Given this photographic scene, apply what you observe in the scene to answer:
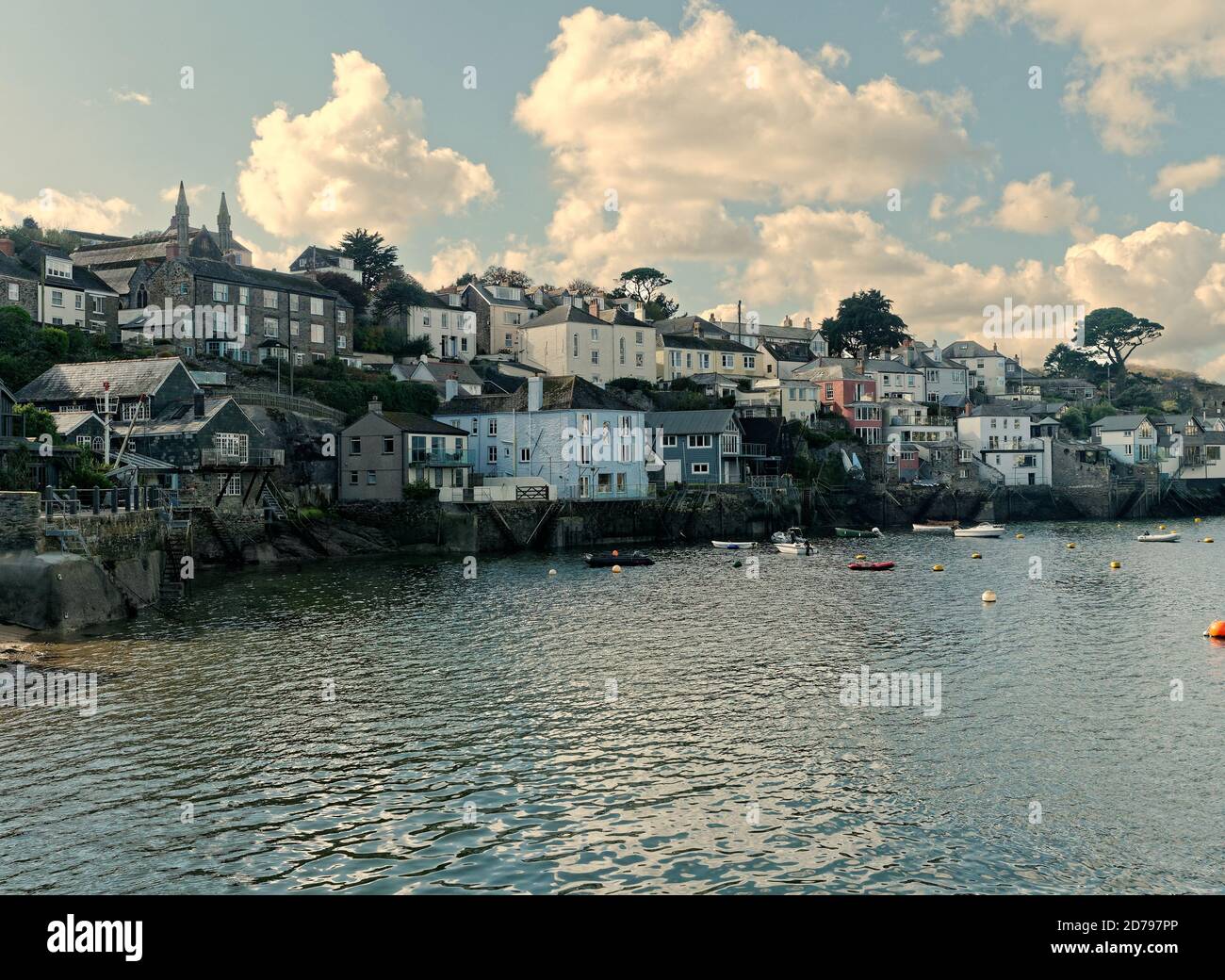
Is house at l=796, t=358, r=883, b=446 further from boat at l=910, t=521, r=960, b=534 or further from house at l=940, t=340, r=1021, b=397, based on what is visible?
house at l=940, t=340, r=1021, b=397

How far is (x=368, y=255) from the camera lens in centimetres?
13062

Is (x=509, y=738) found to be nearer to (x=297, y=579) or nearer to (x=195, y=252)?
(x=297, y=579)

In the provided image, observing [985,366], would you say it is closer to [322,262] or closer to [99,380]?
[322,262]

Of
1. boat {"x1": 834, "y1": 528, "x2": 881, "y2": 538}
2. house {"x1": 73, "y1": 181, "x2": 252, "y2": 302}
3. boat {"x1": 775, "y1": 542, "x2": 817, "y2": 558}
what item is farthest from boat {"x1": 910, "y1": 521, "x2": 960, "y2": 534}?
house {"x1": 73, "y1": 181, "x2": 252, "y2": 302}

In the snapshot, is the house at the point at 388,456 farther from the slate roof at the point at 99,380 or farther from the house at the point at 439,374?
the house at the point at 439,374

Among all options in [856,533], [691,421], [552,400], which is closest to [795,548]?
[856,533]

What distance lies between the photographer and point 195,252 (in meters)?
139

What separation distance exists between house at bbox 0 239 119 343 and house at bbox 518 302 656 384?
45748 millimetres

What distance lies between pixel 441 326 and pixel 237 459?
5477cm

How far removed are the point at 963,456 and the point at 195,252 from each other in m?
107

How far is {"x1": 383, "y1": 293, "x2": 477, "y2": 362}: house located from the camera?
386 feet

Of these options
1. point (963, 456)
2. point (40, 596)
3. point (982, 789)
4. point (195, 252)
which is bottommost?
point (982, 789)

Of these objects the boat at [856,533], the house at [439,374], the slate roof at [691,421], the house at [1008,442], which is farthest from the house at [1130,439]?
the house at [439,374]
